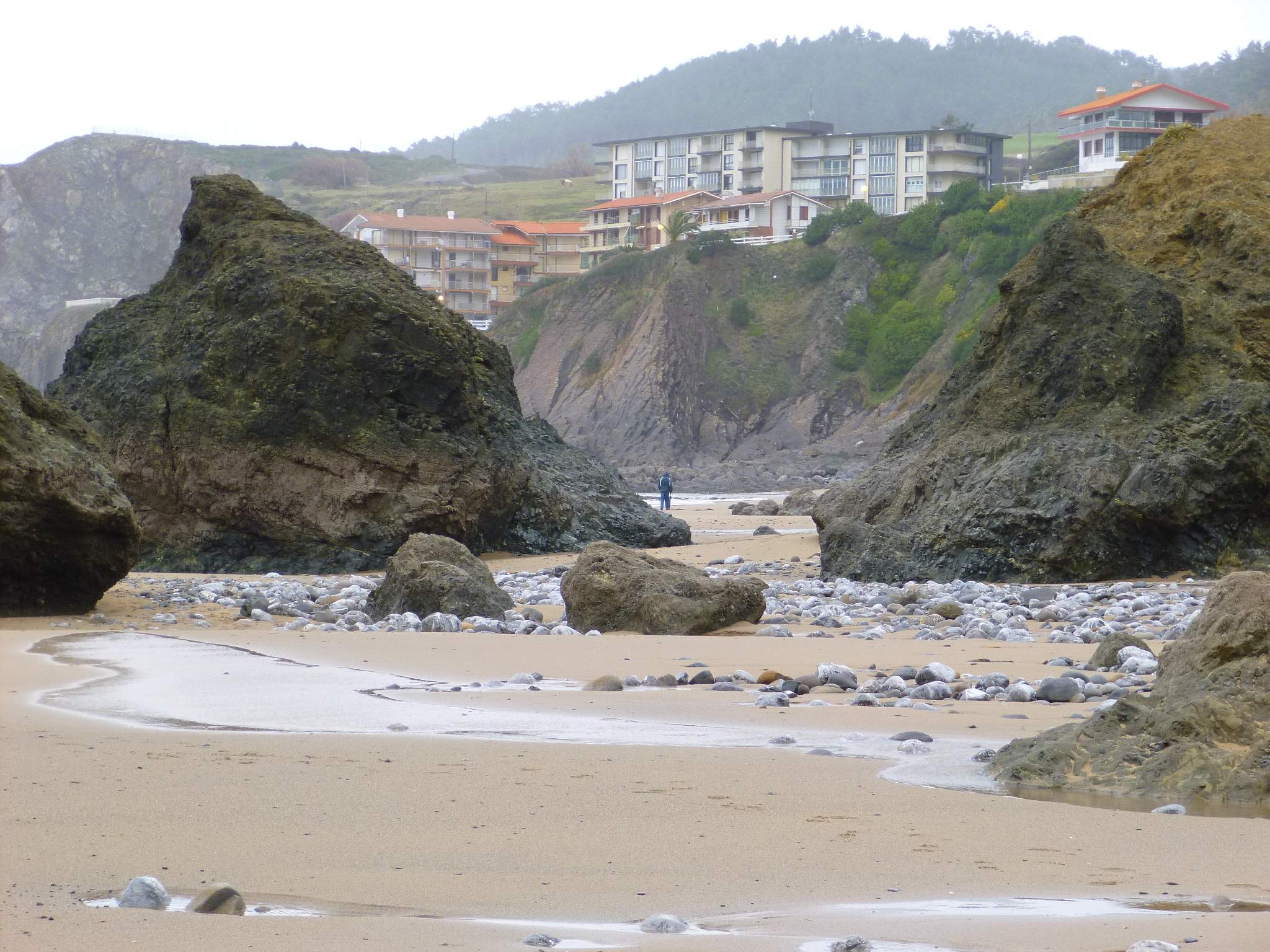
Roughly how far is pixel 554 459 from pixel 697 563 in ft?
12.3

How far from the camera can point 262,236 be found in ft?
54.9

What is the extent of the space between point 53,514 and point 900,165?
301ft

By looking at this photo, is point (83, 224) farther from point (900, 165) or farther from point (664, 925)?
point (664, 925)

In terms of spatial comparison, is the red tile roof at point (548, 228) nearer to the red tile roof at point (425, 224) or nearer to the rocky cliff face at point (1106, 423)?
the red tile roof at point (425, 224)

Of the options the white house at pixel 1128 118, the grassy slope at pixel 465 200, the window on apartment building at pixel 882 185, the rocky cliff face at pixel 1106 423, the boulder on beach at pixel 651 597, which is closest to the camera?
the boulder on beach at pixel 651 597

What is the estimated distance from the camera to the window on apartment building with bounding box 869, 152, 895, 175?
96.1 metres

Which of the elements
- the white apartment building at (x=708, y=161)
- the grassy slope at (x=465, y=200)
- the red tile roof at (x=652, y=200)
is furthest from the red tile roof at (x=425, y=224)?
the grassy slope at (x=465, y=200)

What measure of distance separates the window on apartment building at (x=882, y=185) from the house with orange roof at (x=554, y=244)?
2403cm

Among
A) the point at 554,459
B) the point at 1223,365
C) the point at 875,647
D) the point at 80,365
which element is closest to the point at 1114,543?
the point at 1223,365

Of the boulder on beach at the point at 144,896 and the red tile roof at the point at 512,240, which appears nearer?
the boulder on beach at the point at 144,896

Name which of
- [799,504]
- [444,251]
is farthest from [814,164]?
[799,504]

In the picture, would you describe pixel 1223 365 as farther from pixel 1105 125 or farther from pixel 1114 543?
pixel 1105 125

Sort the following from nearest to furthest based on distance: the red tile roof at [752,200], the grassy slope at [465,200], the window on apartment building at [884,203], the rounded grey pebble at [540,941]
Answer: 1. the rounded grey pebble at [540,941]
2. the red tile roof at [752,200]
3. the window on apartment building at [884,203]
4. the grassy slope at [465,200]

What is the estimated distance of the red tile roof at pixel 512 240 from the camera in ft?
356
